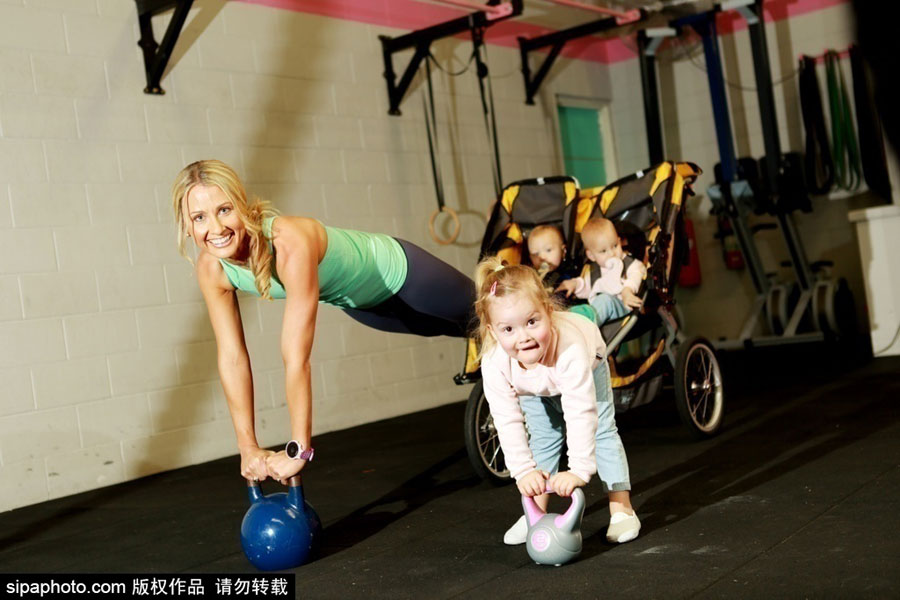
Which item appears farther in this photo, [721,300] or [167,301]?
[721,300]

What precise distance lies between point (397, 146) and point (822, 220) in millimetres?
3220

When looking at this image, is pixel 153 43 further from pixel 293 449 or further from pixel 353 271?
pixel 293 449

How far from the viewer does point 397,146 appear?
6.18 metres

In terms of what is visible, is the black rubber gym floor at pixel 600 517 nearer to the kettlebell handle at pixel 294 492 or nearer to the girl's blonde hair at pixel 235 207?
the kettlebell handle at pixel 294 492

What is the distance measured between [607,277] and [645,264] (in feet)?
0.52

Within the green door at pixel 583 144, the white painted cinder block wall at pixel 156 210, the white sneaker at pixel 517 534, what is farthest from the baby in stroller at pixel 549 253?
the green door at pixel 583 144

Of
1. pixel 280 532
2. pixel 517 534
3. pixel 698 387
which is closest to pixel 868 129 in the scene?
pixel 698 387

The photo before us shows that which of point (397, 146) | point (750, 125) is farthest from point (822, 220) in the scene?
point (397, 146)

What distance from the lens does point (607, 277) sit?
3.90 metres

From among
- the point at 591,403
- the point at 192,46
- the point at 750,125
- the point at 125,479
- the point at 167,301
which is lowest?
the point at 125,479

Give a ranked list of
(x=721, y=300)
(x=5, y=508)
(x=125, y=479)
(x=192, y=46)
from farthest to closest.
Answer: (x=721, y=300)
(x=192, y=46)
(x=125, y=479)
(x=5, y=508)

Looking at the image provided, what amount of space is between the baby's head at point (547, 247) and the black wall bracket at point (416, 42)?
2.18m

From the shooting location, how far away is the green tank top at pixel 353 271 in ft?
9.24

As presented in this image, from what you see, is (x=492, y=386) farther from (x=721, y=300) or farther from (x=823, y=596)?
(x=721, y=300)
